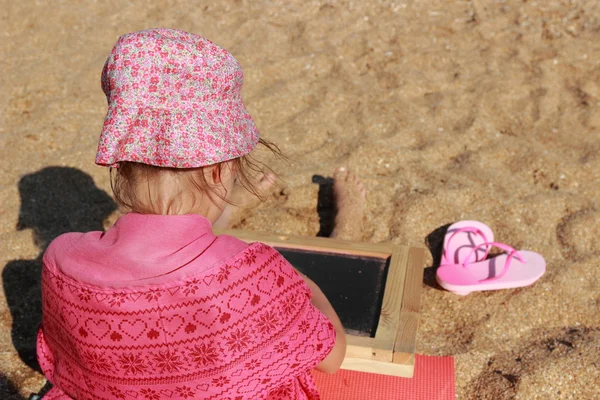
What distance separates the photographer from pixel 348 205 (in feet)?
7.97

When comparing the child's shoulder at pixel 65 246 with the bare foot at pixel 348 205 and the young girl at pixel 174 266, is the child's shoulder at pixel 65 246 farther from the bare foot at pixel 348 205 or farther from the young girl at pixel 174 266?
the bare foot at pixel 348 205

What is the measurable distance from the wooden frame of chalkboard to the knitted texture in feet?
1.28

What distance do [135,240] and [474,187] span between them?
1.73m

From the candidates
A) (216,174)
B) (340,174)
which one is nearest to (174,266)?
(216,174)

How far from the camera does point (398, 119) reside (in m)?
3.01

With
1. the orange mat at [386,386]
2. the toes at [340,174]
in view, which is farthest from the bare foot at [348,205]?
the orange mat at [386,386]

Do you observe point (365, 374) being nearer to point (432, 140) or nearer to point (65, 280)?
point (65, 280)

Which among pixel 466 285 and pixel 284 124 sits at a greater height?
pixel 284 124

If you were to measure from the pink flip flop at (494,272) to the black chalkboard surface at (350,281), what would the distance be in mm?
301

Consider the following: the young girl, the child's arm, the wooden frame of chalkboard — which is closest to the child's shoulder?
the young girl

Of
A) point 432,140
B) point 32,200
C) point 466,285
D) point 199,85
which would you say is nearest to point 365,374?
point 466,285

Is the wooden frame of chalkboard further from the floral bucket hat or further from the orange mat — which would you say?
the floral bucket hat

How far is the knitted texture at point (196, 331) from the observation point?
115 cm

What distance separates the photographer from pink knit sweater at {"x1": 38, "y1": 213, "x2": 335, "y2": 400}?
1.15 metres
